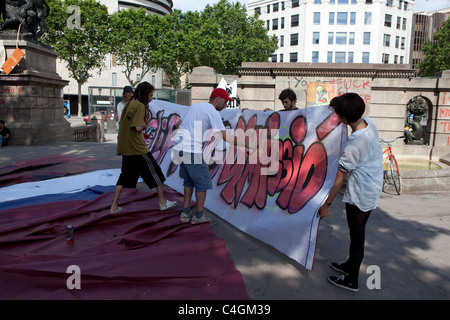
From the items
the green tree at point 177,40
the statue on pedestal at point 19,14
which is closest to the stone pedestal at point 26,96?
the statue on pedestal at point 19,14

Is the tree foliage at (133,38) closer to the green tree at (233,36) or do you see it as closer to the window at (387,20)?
the green tree at (233,36)

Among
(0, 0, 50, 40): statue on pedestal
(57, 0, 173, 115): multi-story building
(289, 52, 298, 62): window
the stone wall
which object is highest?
Result: (289, 52, 298, 62): window

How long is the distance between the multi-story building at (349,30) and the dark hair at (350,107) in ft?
219

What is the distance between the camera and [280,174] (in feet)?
14.3

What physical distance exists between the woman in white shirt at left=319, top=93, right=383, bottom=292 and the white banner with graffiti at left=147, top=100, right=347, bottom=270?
44 centimetres

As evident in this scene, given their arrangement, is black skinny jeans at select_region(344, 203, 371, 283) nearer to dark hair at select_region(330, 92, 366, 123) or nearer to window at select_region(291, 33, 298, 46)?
dark hair at select_region(330, 92, 366, 123)

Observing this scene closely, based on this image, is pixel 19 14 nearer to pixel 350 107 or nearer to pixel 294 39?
pixel 350 107

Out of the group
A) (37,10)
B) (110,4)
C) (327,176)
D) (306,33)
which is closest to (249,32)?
(306,33)

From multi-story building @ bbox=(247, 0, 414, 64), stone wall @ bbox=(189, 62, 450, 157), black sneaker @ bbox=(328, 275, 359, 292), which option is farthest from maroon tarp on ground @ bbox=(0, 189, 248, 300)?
multi-story building @ bbox=(247, 0, 414, 64)

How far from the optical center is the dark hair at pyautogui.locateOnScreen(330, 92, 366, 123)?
298 centimetres

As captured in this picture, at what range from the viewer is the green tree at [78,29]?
38875 mm
